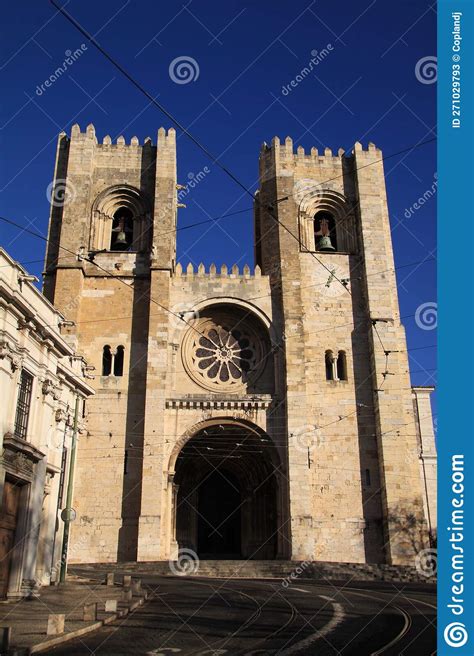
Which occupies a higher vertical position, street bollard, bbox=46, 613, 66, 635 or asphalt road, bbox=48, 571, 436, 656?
street bollard, bbox=46, 613, 66, 635

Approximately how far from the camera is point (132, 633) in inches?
341

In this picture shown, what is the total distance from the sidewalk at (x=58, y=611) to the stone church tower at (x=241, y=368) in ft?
29.1

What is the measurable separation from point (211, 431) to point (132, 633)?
18864 millimetres

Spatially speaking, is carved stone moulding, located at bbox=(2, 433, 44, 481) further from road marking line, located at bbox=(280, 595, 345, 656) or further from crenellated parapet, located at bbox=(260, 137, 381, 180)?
crenellated parapet, located at bbox=(260, 137, 381, 180)

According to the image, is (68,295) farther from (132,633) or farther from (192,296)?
(132,633)

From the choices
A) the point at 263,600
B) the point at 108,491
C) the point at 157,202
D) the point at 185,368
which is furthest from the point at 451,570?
the point at 157,202

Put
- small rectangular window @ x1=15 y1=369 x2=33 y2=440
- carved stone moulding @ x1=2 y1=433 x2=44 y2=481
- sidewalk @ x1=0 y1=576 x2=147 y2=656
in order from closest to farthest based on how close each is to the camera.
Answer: sidewalk @ x1=0 y1=576 x2=147 y2=656, carved stone moulding @ x1=2 y1=433 x2=44 y2=481, small rectangular window @ x1=15 y1=369 x2=33 y2=440

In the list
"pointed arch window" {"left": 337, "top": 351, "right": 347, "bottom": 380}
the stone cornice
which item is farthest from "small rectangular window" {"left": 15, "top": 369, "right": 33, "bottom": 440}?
"pointed arch window" {"left": 337, "top": 351, "right": 347, "bottom": 380}

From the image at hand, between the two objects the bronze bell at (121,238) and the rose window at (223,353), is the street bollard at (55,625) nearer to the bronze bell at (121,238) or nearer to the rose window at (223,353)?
the rose window at (223,353)

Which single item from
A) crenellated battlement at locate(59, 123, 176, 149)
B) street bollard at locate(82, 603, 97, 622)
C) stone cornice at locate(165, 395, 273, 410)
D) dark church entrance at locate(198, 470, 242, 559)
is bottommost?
street bollard at locate(82, 603, 97, 622)

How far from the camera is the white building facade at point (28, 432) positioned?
46.7ft

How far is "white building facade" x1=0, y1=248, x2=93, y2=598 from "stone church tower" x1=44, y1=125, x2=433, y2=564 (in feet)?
23.4

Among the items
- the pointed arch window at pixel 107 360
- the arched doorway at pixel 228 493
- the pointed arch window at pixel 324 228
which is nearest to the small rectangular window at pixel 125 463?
the arched doorway at pixel 228 493

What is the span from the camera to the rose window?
2870 cm
